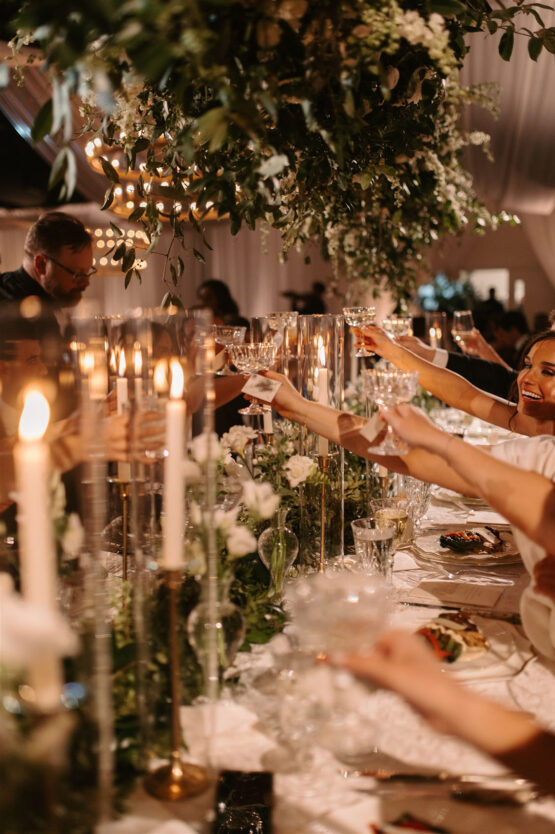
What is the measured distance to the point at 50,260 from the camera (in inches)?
97.0

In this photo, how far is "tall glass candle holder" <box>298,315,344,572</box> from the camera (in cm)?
173

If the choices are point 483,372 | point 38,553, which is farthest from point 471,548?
point 483,372

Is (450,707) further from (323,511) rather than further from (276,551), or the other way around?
(323,511)

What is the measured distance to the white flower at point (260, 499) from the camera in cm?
128

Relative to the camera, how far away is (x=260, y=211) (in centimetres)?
141

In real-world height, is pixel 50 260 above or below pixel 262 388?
above

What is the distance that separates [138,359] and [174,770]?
57cm

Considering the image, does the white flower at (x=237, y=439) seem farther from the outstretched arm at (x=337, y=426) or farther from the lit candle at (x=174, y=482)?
the lit candle at (x=174, y=482)

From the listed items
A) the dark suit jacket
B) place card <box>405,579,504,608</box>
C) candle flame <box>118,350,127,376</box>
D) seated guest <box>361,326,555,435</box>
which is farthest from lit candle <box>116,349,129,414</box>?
the dark suit jacket

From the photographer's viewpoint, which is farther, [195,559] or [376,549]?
[376,549]

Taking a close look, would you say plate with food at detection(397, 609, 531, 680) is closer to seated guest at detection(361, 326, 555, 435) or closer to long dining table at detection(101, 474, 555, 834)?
long dining table at detection(101, 474, 555, 834)

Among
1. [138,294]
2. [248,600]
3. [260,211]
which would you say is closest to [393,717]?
[248,600]

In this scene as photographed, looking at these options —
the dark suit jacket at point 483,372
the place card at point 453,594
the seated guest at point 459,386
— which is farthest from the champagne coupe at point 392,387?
the dark suit jacket at point 483,372

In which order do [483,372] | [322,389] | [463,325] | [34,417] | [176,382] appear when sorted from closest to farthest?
[34,417]
[176,382]
[322,389]
[483,372]
[463,325]
